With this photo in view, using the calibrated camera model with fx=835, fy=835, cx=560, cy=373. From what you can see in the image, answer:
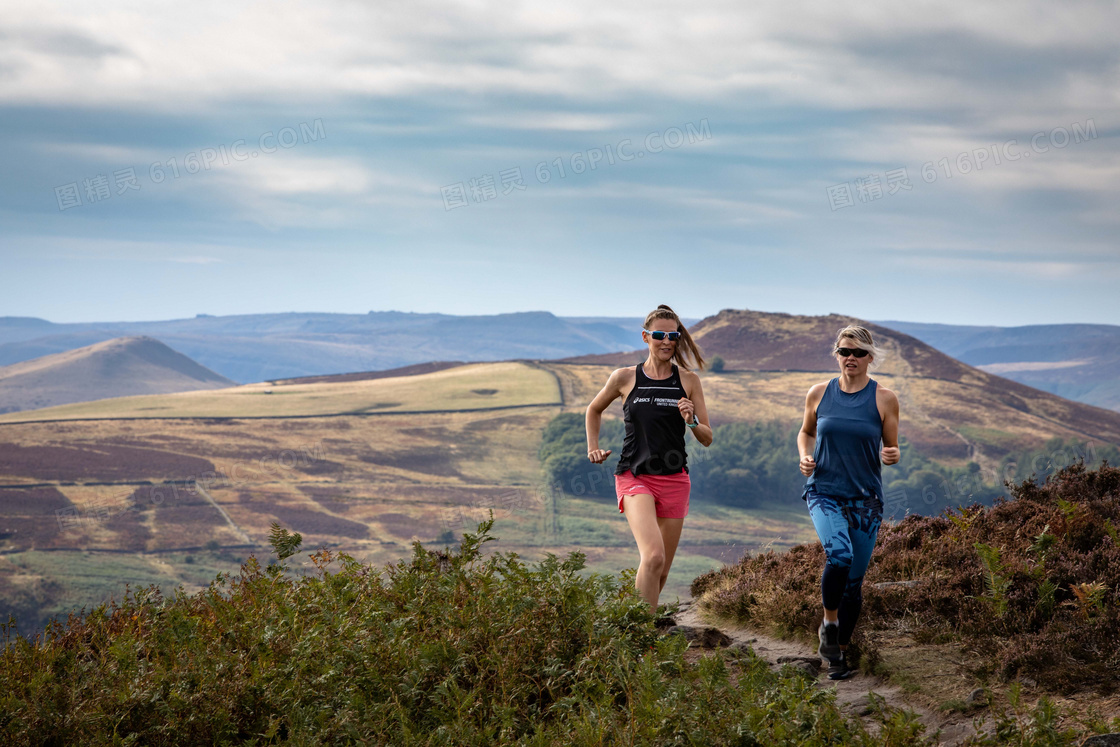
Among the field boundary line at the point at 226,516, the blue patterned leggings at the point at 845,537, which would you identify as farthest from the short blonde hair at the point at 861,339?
the field boundary line at the point at 226,516

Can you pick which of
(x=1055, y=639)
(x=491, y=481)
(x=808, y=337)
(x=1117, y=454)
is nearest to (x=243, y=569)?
(x=1055, y=639)

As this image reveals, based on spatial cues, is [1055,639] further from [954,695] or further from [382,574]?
[382,574]

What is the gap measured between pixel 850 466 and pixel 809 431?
1.79 ft

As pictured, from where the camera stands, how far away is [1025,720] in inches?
183

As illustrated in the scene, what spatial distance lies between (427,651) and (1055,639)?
13.2ft

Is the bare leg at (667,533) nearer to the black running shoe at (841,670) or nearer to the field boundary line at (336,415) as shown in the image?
the black running shoe at (841,670)

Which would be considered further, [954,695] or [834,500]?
[834,500]

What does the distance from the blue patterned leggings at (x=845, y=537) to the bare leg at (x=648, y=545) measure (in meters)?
1.14

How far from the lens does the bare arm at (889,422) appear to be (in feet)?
18.5

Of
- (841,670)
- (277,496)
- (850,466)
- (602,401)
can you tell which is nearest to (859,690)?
(841,670)

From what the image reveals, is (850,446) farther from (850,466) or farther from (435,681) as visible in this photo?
(435,681)

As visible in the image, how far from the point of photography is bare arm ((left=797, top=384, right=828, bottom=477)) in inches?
229

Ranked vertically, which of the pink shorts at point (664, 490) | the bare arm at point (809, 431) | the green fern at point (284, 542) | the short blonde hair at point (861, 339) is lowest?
the green fern at point (284, 542)

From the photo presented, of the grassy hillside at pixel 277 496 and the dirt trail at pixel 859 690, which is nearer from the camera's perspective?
the dirt trail at pixel 859 690
